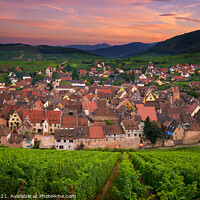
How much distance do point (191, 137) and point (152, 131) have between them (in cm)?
1318

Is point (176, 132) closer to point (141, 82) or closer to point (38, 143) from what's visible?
point (38, 143)

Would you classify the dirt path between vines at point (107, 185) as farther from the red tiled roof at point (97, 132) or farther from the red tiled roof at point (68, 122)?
the red tiled roof at point (68, 122)

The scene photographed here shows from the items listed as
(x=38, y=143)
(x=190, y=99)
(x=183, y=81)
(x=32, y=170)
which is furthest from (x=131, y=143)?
(x=183, y=81)

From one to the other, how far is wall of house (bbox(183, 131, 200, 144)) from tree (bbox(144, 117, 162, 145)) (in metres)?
8.60

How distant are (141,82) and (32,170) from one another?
138278mm

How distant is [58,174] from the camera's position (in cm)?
2238

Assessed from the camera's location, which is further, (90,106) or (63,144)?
(90,106)

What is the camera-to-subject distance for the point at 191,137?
6338 cm

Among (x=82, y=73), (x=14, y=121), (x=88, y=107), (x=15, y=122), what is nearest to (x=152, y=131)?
(x=88, y=107)

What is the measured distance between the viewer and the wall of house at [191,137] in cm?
6258

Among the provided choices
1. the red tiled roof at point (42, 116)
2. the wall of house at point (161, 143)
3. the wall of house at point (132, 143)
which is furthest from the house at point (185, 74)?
the red tiled roof at point (42, 116)

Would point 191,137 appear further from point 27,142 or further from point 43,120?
point 27,142

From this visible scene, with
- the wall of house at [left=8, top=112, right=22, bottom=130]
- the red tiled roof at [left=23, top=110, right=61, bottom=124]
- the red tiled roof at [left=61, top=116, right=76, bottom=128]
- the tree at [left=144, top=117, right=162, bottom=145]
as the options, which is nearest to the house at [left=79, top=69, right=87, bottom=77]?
the red tiled roof at [left=23, top=110, right=61, bottom=124]

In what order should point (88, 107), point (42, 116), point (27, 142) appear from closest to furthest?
point (27, 142) < point (42, 116) < point (88, 107)
